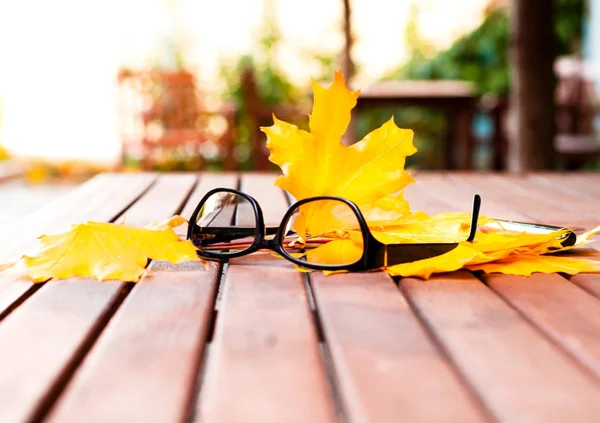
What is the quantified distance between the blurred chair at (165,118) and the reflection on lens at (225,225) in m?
5.18

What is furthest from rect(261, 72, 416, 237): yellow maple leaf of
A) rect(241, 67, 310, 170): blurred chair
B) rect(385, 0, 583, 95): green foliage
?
rect(385, 0, 583, 95): green foliage

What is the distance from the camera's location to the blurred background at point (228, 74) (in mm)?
6301

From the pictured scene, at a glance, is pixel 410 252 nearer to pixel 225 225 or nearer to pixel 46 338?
pixel 225 225

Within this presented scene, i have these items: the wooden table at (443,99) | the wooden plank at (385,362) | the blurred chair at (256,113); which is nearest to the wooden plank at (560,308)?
the wooden plank at (385,362)

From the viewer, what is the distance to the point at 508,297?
2.34 ft

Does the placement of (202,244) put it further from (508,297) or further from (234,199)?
(508,297)

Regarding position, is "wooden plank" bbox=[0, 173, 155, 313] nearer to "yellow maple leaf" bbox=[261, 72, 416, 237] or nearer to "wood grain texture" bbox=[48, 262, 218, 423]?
"wood grain texture" bbox=[48, 262, 218, 423]

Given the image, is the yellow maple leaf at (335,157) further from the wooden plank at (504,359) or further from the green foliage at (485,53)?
the green foliage at (485,53)

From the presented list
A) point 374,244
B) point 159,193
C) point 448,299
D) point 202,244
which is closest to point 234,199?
point 202,244

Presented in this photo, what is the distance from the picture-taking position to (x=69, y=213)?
4.34 feet

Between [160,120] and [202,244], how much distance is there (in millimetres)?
6325

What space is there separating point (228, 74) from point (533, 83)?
4868 mm

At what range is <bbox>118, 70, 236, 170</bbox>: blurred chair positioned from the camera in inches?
240

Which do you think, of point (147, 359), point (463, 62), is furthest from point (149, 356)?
point (463, 62)
